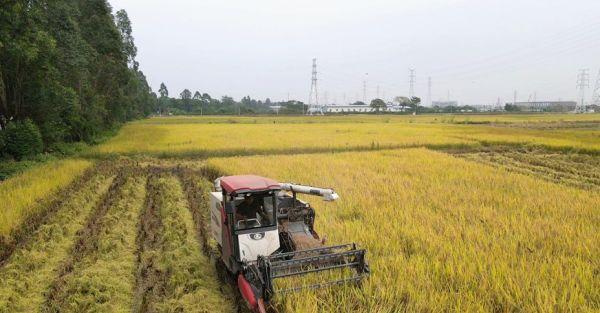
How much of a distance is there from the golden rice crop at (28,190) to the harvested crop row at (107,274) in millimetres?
1674

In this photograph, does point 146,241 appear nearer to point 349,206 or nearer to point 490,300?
point 349,206

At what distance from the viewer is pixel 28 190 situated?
416 inches

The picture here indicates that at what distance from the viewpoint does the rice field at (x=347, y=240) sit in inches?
187

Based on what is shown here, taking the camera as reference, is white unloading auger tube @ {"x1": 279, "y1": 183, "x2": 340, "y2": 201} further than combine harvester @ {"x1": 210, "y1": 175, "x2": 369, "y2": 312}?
Yes

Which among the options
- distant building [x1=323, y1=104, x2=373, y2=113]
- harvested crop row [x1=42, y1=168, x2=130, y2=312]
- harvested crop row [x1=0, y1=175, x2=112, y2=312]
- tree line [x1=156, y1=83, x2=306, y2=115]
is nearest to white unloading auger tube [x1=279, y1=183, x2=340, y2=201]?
harvested crop row [x1=42, y1=168, x2=130, y2=312]

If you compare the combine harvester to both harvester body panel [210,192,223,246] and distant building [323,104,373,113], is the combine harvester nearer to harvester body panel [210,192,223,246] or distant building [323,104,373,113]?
harvester body panel [210,192,223,246]

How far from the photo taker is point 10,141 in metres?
17.4

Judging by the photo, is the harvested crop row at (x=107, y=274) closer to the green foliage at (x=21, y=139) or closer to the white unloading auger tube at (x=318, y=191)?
the white unloading auger tube at (x=318, y=191)

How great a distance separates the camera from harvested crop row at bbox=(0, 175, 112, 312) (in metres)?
5.61

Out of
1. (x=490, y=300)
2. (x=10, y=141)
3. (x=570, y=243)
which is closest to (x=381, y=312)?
(x=490, y=300)

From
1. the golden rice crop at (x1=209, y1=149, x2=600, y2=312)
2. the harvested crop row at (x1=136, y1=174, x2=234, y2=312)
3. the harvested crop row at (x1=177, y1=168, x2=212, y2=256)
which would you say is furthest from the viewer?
the harvested crop row at (x1=177, y1=168, x2=212, y2=256)

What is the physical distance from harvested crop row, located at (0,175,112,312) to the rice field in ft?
0.09

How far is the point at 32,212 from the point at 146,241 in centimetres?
338

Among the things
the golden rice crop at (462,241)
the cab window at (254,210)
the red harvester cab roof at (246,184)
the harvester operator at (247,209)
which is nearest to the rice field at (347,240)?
the golden rice crop at (462,241)
